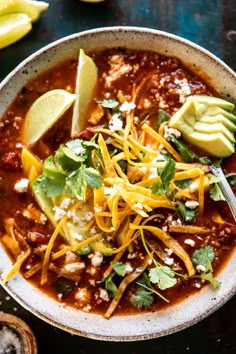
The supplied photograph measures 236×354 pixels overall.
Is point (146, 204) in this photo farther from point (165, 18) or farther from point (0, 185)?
point (165, 18)

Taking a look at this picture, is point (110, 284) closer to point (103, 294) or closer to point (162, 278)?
point (103, 294)

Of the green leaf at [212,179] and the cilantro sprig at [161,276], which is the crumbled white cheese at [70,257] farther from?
the green leaf at [212,179]

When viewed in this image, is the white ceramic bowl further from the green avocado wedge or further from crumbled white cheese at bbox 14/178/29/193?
crumbled white cheese at bbox 14/178/29/193

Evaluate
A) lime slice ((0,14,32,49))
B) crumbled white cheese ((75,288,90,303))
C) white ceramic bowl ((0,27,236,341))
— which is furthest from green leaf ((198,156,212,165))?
lime slice ((0,14,32,49))

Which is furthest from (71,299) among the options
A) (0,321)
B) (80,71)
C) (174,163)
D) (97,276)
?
(80,71)

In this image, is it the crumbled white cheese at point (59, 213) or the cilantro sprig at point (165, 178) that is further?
the crumbled white cheese at point (59, 213)

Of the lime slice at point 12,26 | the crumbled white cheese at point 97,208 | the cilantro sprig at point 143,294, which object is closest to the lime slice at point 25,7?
the lime slice at point 12,26
